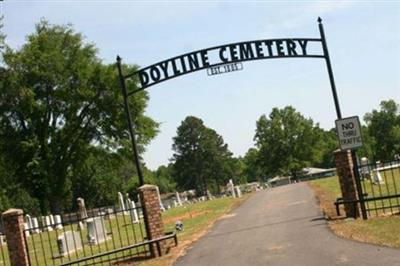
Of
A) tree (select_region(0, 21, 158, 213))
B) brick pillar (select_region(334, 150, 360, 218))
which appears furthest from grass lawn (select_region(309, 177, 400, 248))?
tree (select_region(0, 21, 158, 213))

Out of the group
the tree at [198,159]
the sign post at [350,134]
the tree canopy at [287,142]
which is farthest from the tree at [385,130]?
the sign post at [350,134]

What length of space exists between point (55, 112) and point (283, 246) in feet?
124

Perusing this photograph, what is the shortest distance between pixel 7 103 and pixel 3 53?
3792 mm

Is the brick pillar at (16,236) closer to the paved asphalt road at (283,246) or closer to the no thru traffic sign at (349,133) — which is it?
the paved asphalt road at (283,246)

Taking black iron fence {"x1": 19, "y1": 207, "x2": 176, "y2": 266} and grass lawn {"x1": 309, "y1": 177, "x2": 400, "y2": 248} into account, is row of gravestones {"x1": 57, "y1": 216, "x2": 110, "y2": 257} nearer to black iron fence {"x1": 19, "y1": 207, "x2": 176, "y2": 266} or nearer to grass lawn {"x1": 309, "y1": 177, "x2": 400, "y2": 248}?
black iron fence {"x1": 19, "y1": 207, "x2": 176, "y2": 266}

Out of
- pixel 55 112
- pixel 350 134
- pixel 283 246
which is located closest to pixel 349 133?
pixel 350 134

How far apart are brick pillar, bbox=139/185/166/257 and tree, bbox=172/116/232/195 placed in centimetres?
10444

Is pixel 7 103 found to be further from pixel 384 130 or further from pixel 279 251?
pixel 384 130

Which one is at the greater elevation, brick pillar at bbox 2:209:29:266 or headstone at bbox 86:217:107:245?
brick pillar at bbox 2:209:29:266

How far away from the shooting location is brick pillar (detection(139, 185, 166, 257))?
1485 cm

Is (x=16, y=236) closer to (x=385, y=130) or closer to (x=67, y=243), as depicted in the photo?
(x=67, y=243)

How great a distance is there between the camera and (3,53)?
45469 mm

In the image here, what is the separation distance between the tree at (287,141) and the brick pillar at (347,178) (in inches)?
2771

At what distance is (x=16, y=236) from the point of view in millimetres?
14414
